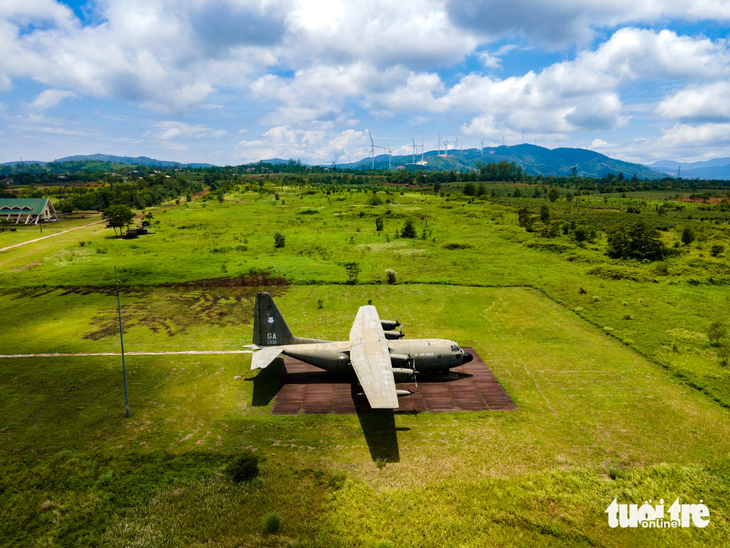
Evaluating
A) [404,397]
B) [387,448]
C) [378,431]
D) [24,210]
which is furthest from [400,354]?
[24,210]

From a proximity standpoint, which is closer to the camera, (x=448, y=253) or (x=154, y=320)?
(x=154, y=320)

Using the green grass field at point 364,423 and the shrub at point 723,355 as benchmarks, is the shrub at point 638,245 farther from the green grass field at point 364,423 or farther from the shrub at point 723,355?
the shrub at point 723,355

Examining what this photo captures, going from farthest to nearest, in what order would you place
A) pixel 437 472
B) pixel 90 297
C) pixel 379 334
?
1. pixel 90 297
2. pixel 379 334
3. pixel 437 472

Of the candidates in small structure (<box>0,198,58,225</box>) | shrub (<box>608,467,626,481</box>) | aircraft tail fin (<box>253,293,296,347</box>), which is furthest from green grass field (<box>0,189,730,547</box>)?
small structure (<box>0,198,58,225</box>)

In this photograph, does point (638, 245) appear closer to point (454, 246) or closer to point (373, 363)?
point (454, 246)

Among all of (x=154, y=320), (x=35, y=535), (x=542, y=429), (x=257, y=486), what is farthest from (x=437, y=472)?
(x=154, y=320)

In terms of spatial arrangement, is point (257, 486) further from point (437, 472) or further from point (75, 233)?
point (75, 233)

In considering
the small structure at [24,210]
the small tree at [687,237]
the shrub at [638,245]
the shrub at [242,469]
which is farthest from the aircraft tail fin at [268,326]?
the small structure at [24,210]
